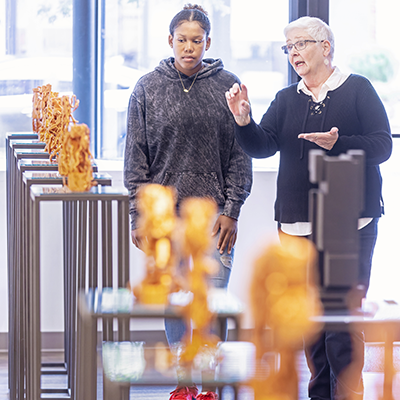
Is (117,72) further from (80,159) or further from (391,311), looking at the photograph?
(391,311)

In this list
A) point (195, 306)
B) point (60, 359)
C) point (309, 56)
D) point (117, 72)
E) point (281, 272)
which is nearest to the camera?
point (281, 272)

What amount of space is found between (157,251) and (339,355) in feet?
4.11

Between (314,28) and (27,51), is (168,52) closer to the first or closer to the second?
(27,51)

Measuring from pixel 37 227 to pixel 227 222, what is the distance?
838 mm

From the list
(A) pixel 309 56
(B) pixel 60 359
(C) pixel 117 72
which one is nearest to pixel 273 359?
(A) pixel 309 56

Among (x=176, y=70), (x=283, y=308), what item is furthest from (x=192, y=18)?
(x=283, y=308)

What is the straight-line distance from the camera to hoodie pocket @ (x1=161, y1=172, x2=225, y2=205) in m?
2.05

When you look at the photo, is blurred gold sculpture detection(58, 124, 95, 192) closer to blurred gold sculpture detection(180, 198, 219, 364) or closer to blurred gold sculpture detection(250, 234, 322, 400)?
blurred gold sculpture detection(180, 198, 219, 364)

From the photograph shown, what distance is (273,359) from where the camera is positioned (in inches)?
31.1

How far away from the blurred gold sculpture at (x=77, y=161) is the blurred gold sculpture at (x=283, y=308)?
2.44 feet

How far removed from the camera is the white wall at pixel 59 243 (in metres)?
3.04

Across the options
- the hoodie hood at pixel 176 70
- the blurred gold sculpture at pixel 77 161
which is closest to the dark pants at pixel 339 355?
the hoodie hood at pixel 176 70

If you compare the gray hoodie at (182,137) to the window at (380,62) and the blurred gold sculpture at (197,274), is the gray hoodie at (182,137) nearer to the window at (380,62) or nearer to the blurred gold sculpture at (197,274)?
the blurred gold sculpture at (197,274)

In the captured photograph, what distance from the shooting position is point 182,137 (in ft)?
6.71
